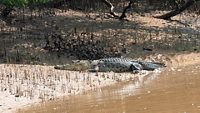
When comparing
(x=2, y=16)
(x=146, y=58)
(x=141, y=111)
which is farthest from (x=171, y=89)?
(x=2, y=16)

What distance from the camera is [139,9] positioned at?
24000 mm

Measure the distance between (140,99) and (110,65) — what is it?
11.9 ft

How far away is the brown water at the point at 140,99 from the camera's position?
10.8 metres

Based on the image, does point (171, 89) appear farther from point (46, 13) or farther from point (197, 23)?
point (197, 23)

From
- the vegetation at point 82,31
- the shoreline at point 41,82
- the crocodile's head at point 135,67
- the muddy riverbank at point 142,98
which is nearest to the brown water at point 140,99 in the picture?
the muddy riverbank at point 142,98

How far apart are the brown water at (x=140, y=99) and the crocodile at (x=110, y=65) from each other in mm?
1253

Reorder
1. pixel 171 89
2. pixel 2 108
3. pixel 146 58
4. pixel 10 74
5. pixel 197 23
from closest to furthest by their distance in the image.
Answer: pixel 2 108 → pixel 171 89 → pixel 10 74 → pixel 146 58 → pixel 197 23

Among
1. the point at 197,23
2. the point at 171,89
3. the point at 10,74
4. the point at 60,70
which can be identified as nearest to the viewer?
the point at 171,89

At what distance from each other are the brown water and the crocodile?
1253mm

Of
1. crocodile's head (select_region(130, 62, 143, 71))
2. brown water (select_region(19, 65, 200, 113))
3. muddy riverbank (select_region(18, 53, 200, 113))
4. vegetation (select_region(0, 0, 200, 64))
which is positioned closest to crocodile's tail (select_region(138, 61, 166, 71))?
crocodile's head (select_region(130, 62, 143, 71))

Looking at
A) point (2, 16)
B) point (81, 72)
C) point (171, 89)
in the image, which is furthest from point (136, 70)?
point (2, 16)

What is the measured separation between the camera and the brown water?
427 inches

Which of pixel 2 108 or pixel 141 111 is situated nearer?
pixel 141 111

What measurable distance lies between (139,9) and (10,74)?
11269 mm
